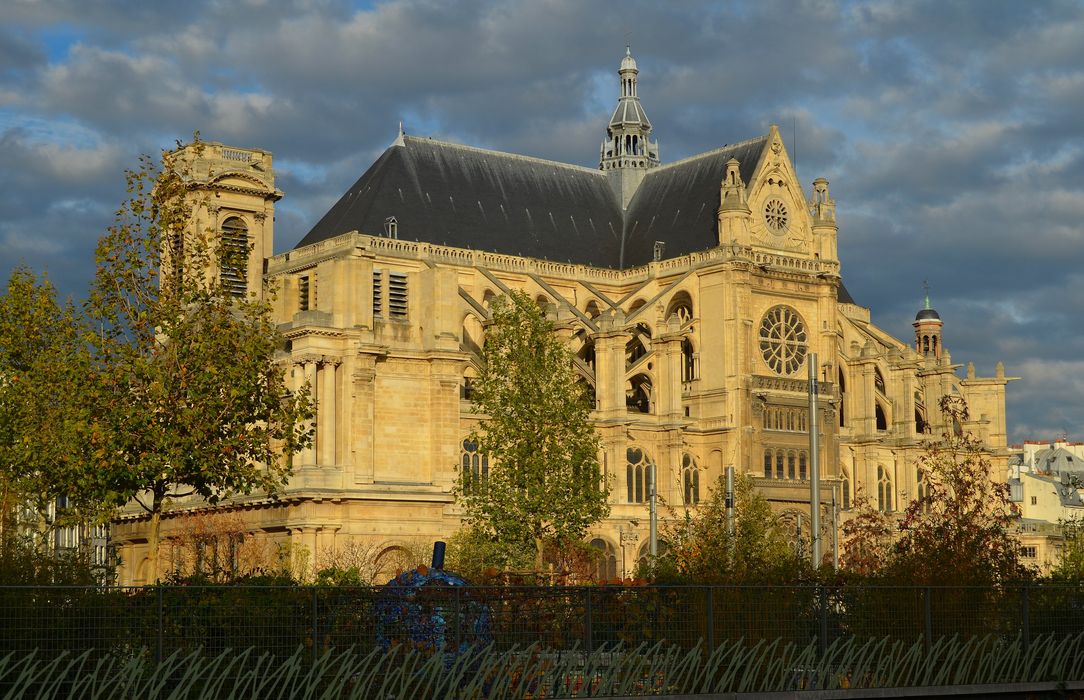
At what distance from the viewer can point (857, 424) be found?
94188 mm

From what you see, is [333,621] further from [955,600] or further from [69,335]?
[69,335]

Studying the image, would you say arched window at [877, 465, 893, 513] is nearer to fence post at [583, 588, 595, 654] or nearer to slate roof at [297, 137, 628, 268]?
slate roof at [297, 137, 628, 268]

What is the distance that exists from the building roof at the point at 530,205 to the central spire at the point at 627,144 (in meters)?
0.76

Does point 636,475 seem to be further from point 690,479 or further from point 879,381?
point 879,381

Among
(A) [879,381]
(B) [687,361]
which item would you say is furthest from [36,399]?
(A) [879,381]

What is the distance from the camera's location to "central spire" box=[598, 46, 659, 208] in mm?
102000

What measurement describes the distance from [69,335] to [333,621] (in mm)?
16551

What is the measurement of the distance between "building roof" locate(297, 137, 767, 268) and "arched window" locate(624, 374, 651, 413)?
27.3 ft

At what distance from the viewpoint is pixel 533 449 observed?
52438mm

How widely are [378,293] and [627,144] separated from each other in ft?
107

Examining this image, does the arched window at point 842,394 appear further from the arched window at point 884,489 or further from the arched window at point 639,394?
the arched window at point 639,394

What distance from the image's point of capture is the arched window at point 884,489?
309 feet

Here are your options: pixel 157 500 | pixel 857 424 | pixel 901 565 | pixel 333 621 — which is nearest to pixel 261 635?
pixel 333 621

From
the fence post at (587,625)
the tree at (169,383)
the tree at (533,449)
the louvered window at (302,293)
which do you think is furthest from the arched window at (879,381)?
the fence post at (587,625)
